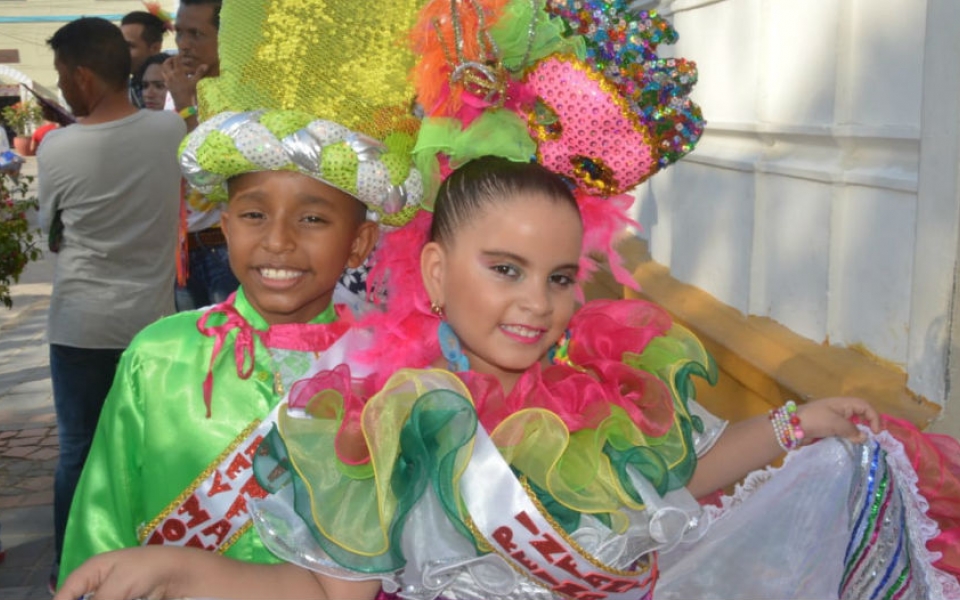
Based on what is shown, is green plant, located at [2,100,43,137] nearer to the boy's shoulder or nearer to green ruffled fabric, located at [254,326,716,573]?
the boy's shoulder

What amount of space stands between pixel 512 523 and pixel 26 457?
5303 millimetres

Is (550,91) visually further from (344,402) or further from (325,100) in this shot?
(344,402)

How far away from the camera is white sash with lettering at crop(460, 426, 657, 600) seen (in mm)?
1838

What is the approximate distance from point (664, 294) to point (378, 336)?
328 cm

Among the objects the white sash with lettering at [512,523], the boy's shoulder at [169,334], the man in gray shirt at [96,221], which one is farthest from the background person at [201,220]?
the white sash with lettering at [512,523]

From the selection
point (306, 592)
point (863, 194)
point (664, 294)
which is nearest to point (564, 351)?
point (306, 592)

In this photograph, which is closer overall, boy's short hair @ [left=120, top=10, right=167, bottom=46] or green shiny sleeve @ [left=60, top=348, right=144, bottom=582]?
green shiny sleeve @ [left=60, top=348, right=144, bottom=582]

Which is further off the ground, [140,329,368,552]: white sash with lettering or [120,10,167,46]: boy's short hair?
[120,10,167,46]: boy's short hair

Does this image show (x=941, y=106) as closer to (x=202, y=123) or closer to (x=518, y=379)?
(x=518, y=379)

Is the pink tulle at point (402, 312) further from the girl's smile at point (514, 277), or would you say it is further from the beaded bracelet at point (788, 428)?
the beaded bracelet at point (788, 428)

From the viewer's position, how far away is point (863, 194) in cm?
338

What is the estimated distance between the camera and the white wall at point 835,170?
2885 millimetres

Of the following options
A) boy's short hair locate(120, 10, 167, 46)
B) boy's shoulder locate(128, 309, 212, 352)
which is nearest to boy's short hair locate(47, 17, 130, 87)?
boy's shoulder locate(128, 309, 212, 352)

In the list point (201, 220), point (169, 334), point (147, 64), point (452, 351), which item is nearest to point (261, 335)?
point (169, 334)
